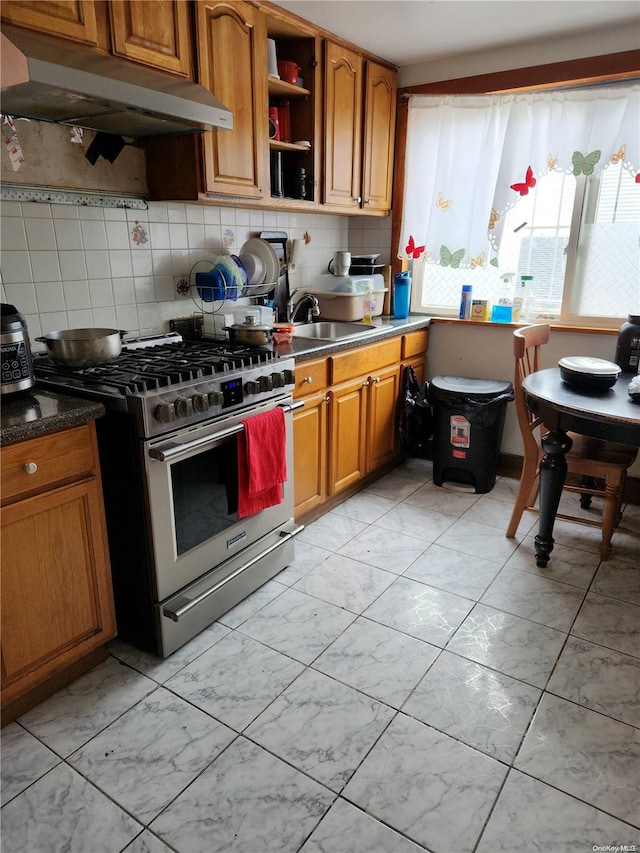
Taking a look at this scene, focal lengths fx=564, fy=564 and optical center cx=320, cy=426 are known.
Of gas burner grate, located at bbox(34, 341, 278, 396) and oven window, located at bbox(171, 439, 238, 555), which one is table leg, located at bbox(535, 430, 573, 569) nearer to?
gas burner grate, located at bbox(34, 341, 278, 396)

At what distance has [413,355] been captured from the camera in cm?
351

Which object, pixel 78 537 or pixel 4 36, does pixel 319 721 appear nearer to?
pixel 78 537

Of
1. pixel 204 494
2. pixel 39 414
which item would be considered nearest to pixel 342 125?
pixel 204 494

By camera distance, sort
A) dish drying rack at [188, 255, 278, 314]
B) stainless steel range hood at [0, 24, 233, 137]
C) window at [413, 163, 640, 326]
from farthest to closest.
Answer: window at [413, 163, 640, 326] → dish drying rack at [188, 255, 278, 314] → stainless steel range hood at [0, 24, 233, 137]

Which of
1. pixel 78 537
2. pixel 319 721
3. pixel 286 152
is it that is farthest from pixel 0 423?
pixel 286 152

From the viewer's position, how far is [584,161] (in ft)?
9.59

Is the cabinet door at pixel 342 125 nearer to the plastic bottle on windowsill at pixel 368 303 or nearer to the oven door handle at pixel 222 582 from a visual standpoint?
the plastic bottle on windowsill at pixel 368 303

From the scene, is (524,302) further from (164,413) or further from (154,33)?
(164,413)

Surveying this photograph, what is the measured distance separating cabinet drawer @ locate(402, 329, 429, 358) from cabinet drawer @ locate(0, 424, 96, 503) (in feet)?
7.04

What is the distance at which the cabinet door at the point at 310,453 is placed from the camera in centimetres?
258

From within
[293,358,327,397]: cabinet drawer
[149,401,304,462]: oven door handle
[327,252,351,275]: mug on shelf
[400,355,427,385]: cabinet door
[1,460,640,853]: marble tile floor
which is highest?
[327,252,351,275]: mug on shelf

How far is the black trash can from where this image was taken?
122 inches

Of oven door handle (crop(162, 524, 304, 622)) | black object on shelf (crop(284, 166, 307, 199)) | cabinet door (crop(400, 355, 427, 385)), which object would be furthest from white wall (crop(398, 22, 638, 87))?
oven door handle (crop(162, 524, 304, 622))

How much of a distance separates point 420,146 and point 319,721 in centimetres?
314
